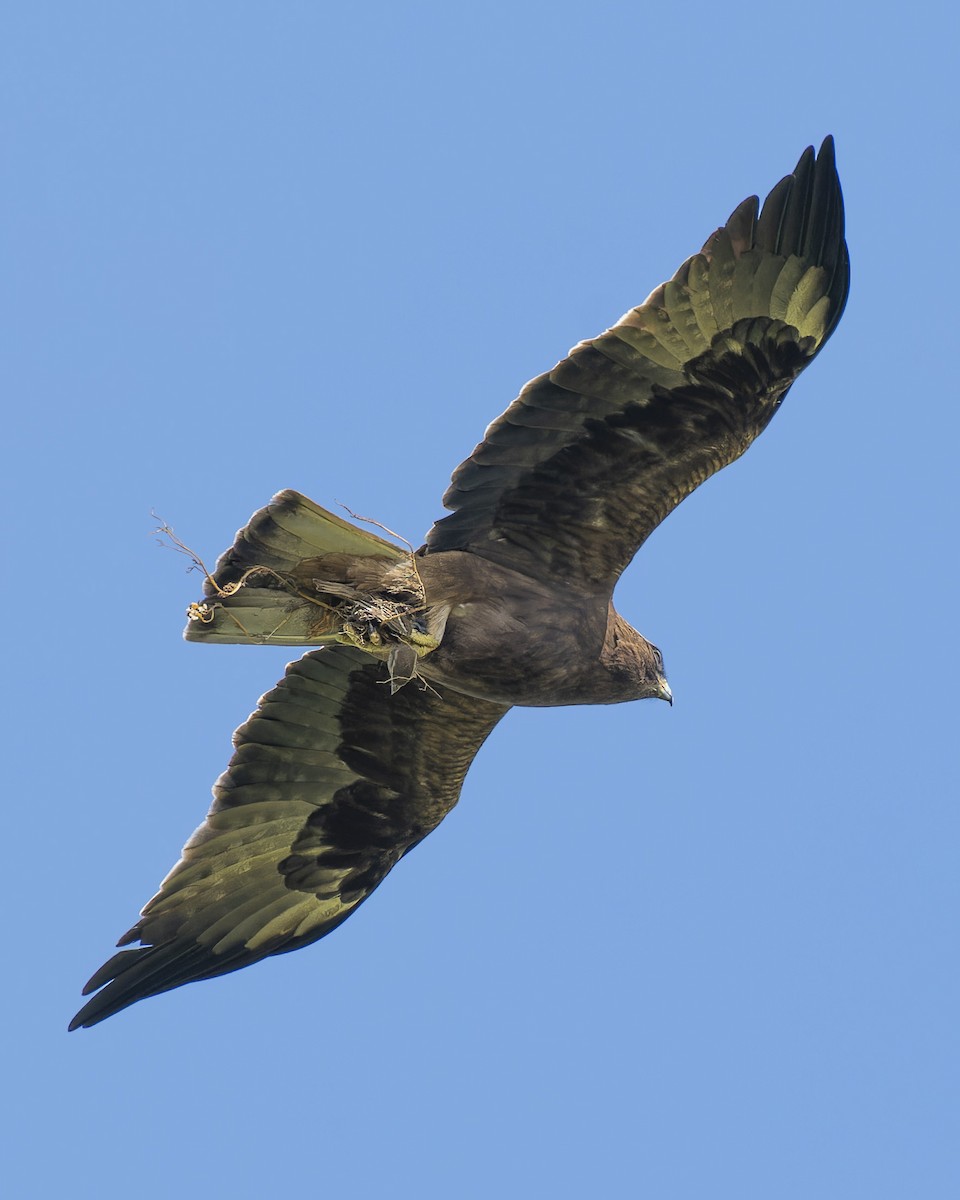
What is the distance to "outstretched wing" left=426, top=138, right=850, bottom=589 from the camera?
8.23 metres

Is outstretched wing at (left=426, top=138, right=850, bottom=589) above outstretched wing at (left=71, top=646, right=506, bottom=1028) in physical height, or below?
above

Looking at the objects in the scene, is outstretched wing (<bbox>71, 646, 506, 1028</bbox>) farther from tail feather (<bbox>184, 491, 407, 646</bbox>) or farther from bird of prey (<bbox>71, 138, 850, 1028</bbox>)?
tail feather (<bbox>184, 491, 407, 646</bbox>)

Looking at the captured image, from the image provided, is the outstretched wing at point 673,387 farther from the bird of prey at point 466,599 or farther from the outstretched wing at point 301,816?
the outstretched wing at point 301,816

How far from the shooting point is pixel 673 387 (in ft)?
27.7

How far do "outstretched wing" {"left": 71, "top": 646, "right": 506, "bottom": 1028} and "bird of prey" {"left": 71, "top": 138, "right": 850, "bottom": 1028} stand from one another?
1 centimetres

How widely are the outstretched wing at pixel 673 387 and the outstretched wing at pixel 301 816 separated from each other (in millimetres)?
1460

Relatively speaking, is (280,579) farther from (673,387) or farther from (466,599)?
(673,387)

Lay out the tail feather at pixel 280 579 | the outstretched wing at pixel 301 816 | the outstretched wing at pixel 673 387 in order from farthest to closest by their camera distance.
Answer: the outstretched wing at pixel 301 816 < the tail feather at pixel 280 579 < the outstretched wing at pixel 673 387

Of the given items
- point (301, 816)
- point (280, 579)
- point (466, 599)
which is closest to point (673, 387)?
point (466, 599)

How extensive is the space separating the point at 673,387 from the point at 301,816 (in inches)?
131

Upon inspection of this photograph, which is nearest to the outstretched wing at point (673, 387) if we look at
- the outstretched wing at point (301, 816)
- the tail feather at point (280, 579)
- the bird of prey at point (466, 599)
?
the bird of prey at point (466, 599)

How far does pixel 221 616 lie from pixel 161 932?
2.22m

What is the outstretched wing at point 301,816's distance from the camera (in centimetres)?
997

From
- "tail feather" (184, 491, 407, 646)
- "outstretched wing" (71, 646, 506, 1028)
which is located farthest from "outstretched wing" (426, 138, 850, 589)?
"outstretched wing" (71, 646, 506, 1028)
